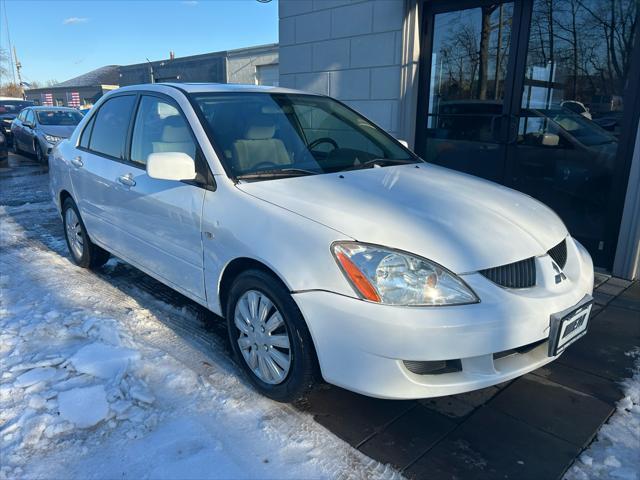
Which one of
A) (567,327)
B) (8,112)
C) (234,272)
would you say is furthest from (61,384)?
(8,112)

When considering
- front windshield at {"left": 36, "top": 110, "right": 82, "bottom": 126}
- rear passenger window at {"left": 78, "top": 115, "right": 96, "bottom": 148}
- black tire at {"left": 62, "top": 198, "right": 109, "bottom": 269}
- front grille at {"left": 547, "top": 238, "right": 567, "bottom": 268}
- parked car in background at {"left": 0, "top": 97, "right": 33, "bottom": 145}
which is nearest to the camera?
front grille at {"left": 547, "top": 238, "right": 567, "bottom": 268}

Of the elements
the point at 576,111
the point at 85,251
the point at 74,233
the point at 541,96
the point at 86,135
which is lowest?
the point at 85,251

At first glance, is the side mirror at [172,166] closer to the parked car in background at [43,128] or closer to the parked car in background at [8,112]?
the parked car in background at [43,128]

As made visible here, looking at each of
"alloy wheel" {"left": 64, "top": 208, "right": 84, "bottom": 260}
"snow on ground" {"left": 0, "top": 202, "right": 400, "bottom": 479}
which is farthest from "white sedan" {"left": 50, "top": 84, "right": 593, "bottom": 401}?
"alloy wheel" {"left": 64, "top": 208, "right": 84, "bottom": 260}

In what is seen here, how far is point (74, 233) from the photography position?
4.73 m

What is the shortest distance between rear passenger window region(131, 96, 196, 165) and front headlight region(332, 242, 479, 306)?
1.36 m

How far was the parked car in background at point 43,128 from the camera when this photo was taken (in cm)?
1198

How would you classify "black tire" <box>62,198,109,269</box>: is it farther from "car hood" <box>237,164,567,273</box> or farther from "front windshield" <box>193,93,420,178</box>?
"car hood" <box>237,164,567,273</box>

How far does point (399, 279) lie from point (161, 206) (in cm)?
173

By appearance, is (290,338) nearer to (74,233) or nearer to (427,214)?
(427,214)

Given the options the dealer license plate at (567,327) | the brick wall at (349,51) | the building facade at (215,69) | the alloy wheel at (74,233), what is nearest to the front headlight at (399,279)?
the dealer license plate at (567,327)

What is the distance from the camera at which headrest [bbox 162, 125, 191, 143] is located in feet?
10.1

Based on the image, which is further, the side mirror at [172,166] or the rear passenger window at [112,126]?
the rear passenger window at [112,126]

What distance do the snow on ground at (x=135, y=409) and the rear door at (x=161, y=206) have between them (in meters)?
0.45
